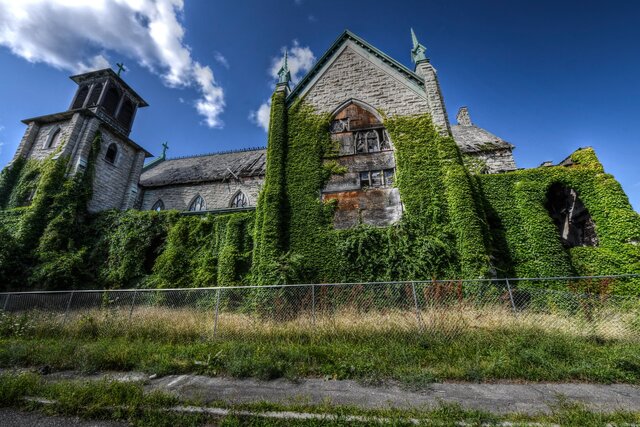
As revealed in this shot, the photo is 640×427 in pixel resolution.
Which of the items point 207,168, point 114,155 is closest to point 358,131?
point 207,168

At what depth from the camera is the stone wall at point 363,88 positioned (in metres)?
16.0

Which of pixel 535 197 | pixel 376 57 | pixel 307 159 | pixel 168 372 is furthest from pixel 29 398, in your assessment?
pixel 376 57

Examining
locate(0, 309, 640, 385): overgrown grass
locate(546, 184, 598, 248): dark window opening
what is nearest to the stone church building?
locate(546, 184, 598, 248): dark window opening

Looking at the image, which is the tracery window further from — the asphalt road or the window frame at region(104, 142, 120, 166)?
the window frame at region(104, 142, 120, 166)

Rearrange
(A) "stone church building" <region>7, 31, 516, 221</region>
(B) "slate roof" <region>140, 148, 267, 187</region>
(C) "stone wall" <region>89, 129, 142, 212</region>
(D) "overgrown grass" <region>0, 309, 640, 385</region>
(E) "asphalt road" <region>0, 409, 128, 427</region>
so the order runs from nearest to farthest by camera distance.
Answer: (E) "asphalt road" <region>0, 409, 128, 427</region> → (D) "overgrown grass" <region>0, 309, 640, 385</region> → (A) "stone church building" <region>7, 31, 516, 221</region> → (C) "stone wall" <region>89, 129, 142, 212</region> → (B) "slate roof" <region>140, 148, 267, 187</region>

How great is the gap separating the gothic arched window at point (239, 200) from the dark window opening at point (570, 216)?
2092 centimetres

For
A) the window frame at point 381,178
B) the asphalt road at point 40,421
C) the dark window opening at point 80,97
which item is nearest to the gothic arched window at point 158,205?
the dark window opening at point 80,97

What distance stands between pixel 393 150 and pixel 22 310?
19.1 metres

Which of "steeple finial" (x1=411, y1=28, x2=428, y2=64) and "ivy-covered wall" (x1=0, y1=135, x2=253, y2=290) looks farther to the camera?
"steeple finial" (x1=411, y1=28, x2=428, y2=64)

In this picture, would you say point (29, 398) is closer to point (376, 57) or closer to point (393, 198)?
point (393, 198)

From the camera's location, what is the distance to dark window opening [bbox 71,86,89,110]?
24.4 meters

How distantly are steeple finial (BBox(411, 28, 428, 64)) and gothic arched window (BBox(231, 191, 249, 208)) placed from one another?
1636cm

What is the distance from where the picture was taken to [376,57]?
1736cm

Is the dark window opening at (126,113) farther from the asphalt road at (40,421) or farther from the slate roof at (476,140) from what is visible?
the slate roof at (476,140)
